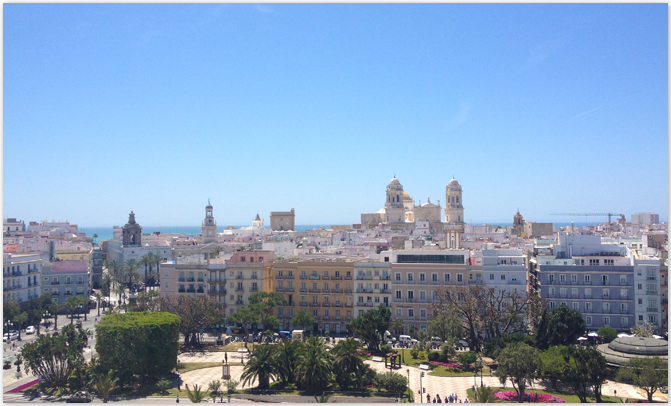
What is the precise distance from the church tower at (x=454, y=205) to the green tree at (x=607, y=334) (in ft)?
259

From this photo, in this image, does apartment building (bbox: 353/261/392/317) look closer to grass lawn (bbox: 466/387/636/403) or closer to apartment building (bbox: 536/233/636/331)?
apartment building (bbox: 536/233/636/331)

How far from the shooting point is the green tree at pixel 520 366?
115ft

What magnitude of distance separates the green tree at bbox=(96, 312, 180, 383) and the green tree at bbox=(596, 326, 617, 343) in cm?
3103

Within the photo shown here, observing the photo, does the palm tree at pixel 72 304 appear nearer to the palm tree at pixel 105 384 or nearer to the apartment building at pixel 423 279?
the palm tree at pixel 105 384

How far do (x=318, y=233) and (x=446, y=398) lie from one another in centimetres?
10034

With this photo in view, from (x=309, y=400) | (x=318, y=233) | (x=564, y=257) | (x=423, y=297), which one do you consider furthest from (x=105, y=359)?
(x=318, y=233)

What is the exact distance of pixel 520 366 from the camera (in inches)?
1379

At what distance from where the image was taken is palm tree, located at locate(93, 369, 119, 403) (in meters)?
35.7

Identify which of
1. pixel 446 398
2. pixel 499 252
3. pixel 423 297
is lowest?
pixel 446 398

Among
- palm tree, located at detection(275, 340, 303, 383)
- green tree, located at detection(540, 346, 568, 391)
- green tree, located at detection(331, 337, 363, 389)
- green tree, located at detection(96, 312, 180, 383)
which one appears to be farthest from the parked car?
green tree, located at detection(540, 346, 568, 391)

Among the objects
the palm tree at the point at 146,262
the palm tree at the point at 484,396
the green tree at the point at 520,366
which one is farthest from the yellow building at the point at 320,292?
the palm tree at the point at 146,262

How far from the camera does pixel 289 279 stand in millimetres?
57906

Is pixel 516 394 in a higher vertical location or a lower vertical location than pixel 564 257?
lower

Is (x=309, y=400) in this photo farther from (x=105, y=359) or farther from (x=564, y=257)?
(x=564, y=257)
